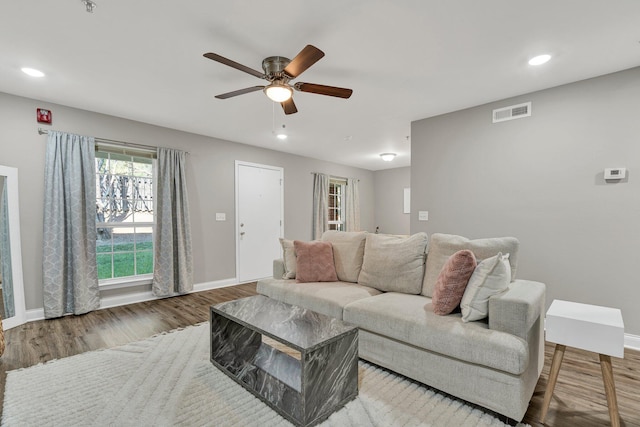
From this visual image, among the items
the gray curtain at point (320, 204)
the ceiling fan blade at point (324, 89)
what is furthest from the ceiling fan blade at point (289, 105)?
the gray curtain at point (320, 204)

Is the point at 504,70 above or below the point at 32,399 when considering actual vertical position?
above

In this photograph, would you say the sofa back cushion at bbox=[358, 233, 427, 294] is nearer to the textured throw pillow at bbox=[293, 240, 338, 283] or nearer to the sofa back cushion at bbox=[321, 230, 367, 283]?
the sofa back cushion at bbox=[321, 230, 367, 283]

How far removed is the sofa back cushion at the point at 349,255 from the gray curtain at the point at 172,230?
94.6 inches

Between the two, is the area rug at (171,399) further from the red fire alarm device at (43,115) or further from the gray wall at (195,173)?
the red fire alarm device at (43,115)

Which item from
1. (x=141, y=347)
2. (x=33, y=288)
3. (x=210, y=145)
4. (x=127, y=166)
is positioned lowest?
(x=141, y=347)

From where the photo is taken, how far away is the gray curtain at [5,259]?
298 centimetres

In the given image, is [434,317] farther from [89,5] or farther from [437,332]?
[89,5]

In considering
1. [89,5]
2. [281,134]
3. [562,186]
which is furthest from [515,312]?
[281,134]

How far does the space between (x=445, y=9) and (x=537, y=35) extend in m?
0.82

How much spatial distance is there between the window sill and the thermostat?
17.8 ft

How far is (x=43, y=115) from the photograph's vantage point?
330cm

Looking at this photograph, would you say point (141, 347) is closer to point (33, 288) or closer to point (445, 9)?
point (33, 288)

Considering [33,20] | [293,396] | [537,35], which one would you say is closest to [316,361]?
[293,396]

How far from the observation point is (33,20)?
1954 millimetres
